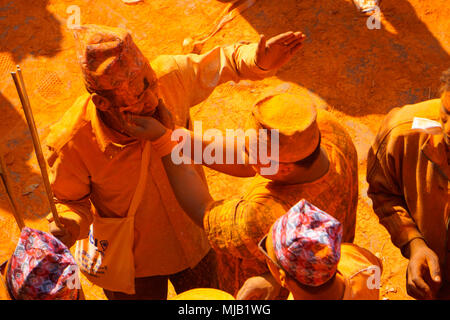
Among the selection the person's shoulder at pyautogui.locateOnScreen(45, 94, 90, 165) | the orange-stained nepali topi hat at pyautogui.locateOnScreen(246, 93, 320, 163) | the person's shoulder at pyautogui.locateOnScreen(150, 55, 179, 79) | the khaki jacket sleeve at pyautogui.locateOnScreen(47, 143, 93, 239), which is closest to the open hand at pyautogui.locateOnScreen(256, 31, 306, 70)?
the person's shoulder at pyautogui.locateOnScreen(150, 55, 179, 79)

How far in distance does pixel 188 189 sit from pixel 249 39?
4212mm

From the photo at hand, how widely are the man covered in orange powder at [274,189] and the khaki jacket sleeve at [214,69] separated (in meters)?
0.70

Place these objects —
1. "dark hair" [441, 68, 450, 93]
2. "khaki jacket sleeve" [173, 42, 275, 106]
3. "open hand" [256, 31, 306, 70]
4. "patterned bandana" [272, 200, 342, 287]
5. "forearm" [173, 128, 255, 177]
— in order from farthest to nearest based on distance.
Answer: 1. "khaki jacket sleeve" [173, 42, 275, 106]
2. "open hand" [256, 31, 306, 70]
3. "forearm" [173, 128, 255, 177]
4. "dark hair" [441, 68, 450, 93]
5. "patterned bandana" [272, 200, 342, 287]

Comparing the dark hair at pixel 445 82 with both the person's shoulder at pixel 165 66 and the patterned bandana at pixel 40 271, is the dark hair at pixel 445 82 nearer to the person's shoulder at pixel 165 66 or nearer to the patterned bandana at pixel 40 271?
the person's shoulder at pixel 165 66

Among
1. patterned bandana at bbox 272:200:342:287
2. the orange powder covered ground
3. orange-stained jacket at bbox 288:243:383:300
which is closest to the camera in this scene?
patterned bandana at bbox 272:200:342:287

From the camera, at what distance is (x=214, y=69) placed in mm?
3914

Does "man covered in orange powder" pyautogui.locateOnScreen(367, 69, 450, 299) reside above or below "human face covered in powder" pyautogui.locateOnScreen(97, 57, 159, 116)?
below

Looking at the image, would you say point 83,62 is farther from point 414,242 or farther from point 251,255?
point 414,242

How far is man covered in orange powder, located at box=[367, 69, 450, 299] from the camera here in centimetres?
322

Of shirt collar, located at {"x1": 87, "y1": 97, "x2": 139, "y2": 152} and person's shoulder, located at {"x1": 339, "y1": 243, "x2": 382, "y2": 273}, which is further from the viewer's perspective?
shirt collar, located at {"x1": 87, "y1": 97, "x2": 139, "y2": 152}

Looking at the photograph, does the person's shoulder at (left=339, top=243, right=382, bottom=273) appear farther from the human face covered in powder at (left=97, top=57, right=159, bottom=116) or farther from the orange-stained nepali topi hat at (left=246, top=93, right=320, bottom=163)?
the human face covered in powder at (left=97, top=57, right=159, bottom=116)

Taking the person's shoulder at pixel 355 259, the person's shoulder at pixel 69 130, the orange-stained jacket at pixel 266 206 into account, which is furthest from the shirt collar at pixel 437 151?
the person's shoulder at pixel 69 130

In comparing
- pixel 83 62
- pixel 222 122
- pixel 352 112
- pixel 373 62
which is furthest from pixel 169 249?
pixel 373 62

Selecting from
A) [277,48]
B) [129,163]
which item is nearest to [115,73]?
[129,163]
